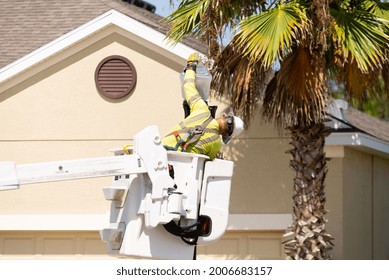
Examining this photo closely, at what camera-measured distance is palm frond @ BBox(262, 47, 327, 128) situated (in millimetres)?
14344

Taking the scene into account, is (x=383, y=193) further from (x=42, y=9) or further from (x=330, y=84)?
(x=42, y=9)

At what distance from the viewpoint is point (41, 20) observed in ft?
66.0

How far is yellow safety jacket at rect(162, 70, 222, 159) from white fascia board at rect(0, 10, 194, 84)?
5.85 m

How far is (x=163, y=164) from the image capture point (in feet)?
32.9

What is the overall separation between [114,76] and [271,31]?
164 inches

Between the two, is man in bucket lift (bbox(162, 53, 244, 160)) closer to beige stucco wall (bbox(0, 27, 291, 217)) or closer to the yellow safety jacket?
the yellow safety jacket

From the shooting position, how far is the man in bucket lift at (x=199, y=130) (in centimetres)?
1077

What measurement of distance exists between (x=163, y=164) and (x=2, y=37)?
408 inches

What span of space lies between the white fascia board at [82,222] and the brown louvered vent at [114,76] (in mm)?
2069

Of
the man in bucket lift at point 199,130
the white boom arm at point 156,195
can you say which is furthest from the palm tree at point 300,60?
the white boom arm at point 156,195

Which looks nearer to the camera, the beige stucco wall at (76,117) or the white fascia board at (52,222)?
the white fascia board at (52,222)

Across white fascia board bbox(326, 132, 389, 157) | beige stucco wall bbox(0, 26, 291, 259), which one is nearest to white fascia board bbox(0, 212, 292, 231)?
beige stucco wall bbox(0, 26, 291, 259)

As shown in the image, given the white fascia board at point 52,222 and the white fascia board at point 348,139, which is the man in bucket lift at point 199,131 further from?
the white fascia board at point 52,222

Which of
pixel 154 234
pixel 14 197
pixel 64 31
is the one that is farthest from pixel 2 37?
pixel 154 234
